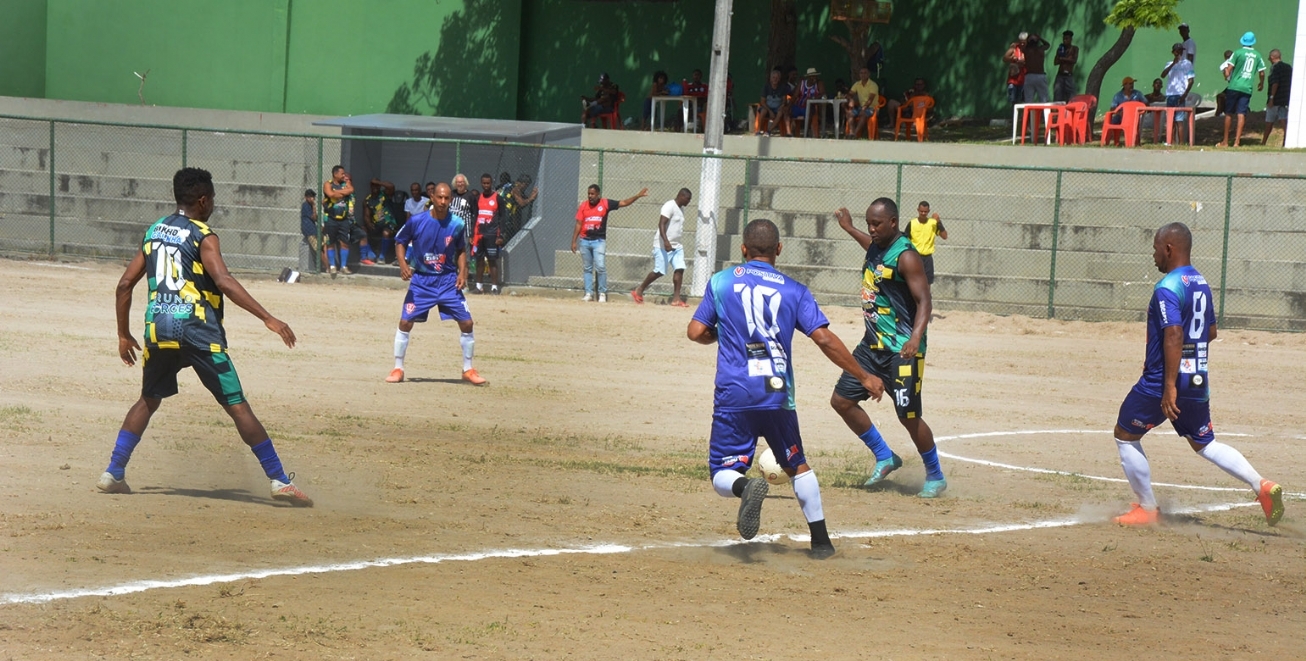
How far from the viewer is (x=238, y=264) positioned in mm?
24641

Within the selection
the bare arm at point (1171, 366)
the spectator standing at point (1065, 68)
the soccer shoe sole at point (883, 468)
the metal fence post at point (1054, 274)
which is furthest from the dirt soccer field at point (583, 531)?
the spectator standing at point (1065, 68)

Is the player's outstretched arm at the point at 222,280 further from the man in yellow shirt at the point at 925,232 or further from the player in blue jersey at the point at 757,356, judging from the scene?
the man in yellow shirt at the point at 925,232

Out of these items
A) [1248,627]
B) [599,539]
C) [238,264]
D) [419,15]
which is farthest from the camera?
[419,15]

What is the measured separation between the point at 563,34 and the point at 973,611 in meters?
25.8

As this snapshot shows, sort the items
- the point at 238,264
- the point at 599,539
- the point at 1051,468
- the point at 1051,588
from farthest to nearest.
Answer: the point at 238,264, the point at 1051,468, the point at 599,539, the point at 1051,588

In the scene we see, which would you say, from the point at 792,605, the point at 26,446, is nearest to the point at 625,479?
the point at 792,605

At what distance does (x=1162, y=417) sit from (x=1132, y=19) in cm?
1787

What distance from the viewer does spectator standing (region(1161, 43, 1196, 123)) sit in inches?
923

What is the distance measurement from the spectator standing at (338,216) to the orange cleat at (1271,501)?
1799cm

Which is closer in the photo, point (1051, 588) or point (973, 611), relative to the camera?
point (973, 611)

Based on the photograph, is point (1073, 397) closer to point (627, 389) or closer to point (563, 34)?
point (627, 389)

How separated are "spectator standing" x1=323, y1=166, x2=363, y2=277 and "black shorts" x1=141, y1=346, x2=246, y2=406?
15.8 meters

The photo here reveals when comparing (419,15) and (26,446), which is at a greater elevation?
(419,15)

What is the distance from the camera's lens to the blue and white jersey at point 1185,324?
315 inches
